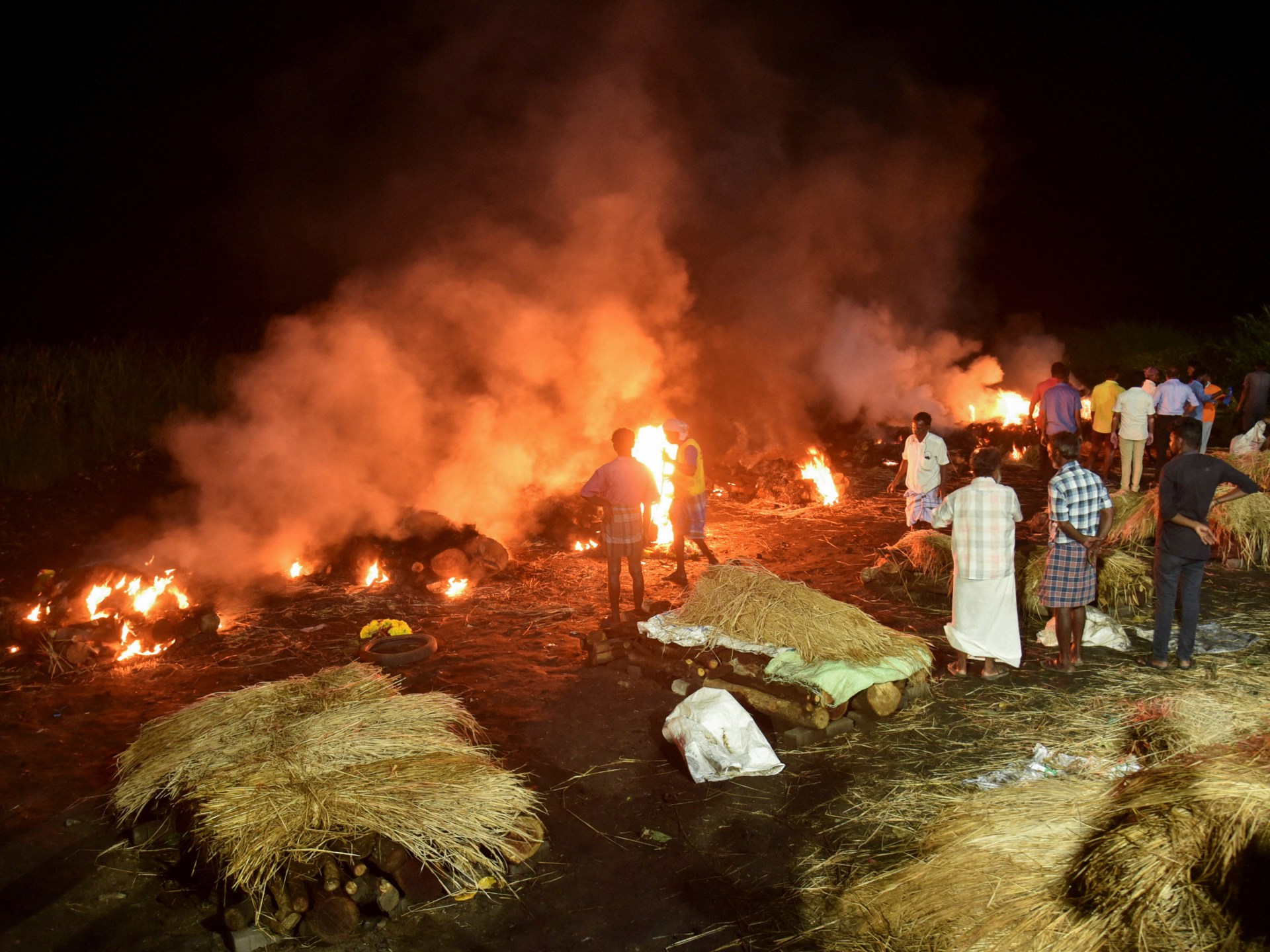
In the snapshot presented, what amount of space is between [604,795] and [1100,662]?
4.48 metres

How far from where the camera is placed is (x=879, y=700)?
19.9 feet

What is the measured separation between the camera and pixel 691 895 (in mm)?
4289

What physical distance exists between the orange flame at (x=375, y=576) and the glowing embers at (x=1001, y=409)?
46.0 feet

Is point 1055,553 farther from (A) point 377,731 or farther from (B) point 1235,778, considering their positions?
(A) point 377,731

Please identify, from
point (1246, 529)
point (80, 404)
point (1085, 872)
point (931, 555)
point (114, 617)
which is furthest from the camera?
point (80, 404)

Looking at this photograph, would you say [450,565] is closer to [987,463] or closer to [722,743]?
[722,743]

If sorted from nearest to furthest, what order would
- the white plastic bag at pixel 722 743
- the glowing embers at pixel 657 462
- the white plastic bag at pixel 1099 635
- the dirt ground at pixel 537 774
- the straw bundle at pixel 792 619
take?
1. the dirt ground at pixel 537 774
2. the white plastic bag at pixel 722 743
3. the straw bundle at pixel 792 619
4. the white plastic bag at pixel 1099 635
5. the glowing embers at pixel 657 462

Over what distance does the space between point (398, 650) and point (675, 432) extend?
3979mm

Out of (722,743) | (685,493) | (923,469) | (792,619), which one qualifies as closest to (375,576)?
(685,493)

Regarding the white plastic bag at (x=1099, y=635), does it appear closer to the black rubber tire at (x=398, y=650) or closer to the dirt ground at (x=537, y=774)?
the dirt ground at (x=537, y=774)

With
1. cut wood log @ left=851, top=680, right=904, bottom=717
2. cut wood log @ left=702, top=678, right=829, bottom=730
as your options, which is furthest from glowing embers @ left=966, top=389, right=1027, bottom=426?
cut wood log @ left=702, top=678, right=829, bottom=730

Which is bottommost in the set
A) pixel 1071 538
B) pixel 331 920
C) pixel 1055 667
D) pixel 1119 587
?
pixel 331 920

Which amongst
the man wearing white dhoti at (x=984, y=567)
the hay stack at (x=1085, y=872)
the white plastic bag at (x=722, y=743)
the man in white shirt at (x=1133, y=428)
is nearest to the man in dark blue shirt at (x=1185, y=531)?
the man wearing white dhoti at (x=984, y=567)

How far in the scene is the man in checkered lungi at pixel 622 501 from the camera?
314 inches
